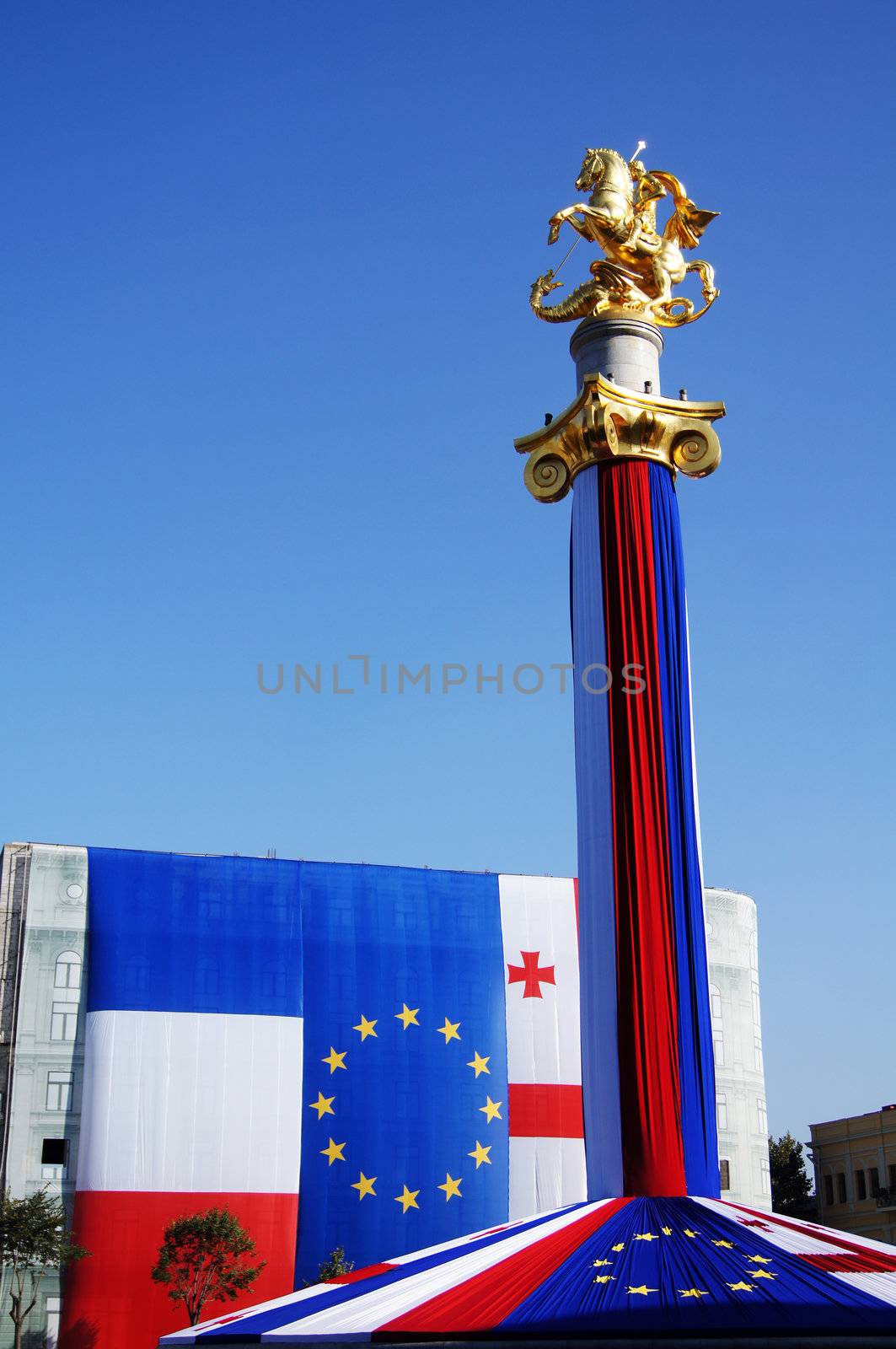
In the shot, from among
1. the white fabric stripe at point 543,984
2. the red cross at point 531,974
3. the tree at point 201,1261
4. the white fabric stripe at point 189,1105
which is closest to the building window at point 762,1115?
the white fabric stripe at point 543,984

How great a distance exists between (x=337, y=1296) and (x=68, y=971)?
31.0m

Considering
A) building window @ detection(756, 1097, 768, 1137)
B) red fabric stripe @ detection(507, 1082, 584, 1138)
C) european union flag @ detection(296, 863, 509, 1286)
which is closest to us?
european union flag @ detection(296, 863, 509, 1286)

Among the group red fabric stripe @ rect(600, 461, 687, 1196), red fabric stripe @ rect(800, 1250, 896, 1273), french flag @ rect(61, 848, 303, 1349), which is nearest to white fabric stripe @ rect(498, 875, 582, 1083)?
french flag @ rect(61, 848, 303, 1349)

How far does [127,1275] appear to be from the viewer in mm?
45781

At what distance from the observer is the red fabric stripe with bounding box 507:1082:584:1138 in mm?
50844

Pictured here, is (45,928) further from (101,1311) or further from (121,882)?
(101,1311)

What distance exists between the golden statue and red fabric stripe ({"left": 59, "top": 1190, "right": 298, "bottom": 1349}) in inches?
1224

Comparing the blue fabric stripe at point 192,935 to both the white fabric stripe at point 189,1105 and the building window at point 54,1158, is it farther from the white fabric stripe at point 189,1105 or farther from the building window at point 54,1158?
the building window at point 54,1158

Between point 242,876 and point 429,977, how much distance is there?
7.47m

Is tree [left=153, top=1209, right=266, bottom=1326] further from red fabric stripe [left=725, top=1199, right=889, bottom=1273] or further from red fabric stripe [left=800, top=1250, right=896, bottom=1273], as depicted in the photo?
red fabric stripe [left=800, top=1250, right=896, bottom=1273]

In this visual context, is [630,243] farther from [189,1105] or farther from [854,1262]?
[189,1105]

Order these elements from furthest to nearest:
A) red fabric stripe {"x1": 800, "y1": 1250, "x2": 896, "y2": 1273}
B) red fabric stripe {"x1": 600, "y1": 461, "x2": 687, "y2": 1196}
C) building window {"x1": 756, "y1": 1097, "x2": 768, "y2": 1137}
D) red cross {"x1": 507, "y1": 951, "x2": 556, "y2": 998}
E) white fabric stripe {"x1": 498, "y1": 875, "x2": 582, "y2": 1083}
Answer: building window {"x1": 756, "y1": 1097, "x2": 768, "y2": 1137} < red cross {"x1": 507, "y1": 951, "x2": 556, "y2": 998} < white fabric stripe {"x1": 498, "y1": 875, "x2": 582, "y2": 1083} < red fabric stripe {"x1": 600, "y1": 461, "x2": 687, "y2": 1196} < red fabric stripe {"x1": 800, "y1": 1250, "x2": 896, "y2": 1273}

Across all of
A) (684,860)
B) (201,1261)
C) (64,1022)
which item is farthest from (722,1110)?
(684,860)

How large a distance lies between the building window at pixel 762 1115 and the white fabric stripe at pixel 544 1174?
925cm
